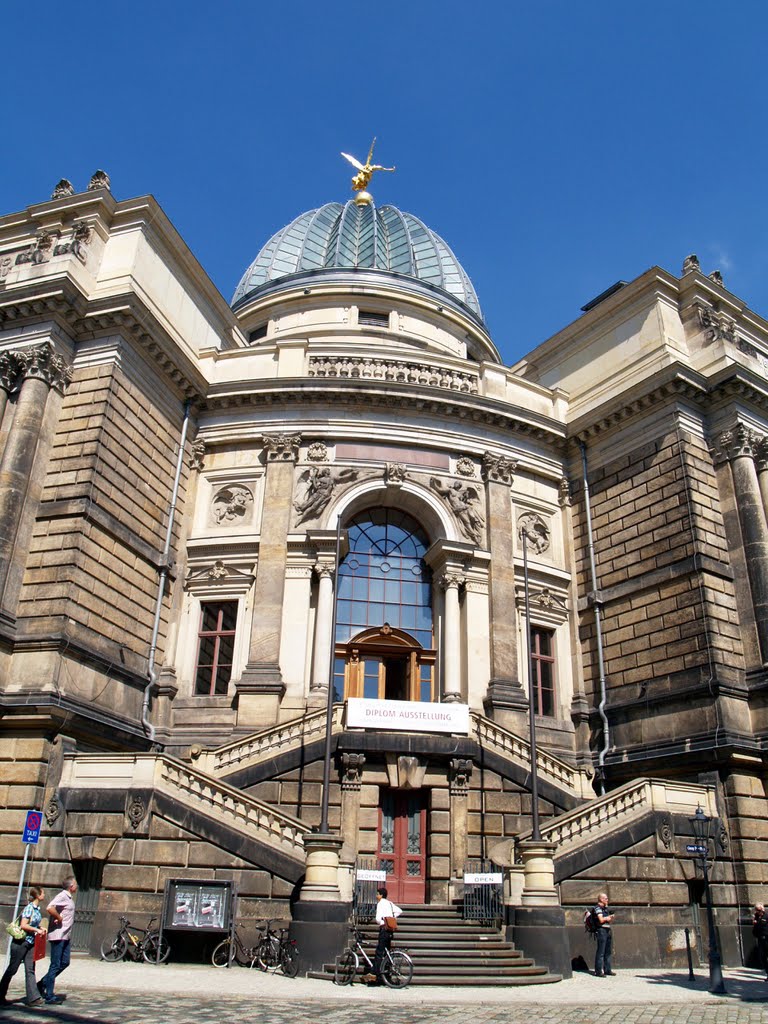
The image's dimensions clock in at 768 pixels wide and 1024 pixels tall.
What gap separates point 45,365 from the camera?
77.2 ft

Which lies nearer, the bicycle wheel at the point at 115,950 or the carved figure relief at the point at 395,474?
the bicycle wheel at the point at 115,950

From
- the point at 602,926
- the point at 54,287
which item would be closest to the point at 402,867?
the point at 602,926

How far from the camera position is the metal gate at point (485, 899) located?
1761 cm

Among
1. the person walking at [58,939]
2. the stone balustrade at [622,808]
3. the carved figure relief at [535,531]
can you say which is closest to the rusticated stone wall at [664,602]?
the carved figure relief at [535,531]

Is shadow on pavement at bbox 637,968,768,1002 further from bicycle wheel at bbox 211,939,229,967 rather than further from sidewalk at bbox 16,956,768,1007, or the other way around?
bicycle wheel at bbox 211,939,229,967

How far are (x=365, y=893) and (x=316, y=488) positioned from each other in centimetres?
1304

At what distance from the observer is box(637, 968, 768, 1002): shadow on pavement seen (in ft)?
49.6

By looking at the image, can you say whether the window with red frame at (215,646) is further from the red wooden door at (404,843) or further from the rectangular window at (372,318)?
the rectangular window at (372,318)

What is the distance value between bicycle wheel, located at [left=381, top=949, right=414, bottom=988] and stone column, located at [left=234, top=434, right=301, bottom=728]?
9979 millimetres

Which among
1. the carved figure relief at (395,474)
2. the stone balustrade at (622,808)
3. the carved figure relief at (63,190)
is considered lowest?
the stone balustrade at (622,808)

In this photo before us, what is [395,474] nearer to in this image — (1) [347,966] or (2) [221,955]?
(2) [221,955]

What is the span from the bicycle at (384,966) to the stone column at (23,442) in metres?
11.4

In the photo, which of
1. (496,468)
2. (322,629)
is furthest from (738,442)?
(322,629)

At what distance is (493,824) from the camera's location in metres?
21.0
